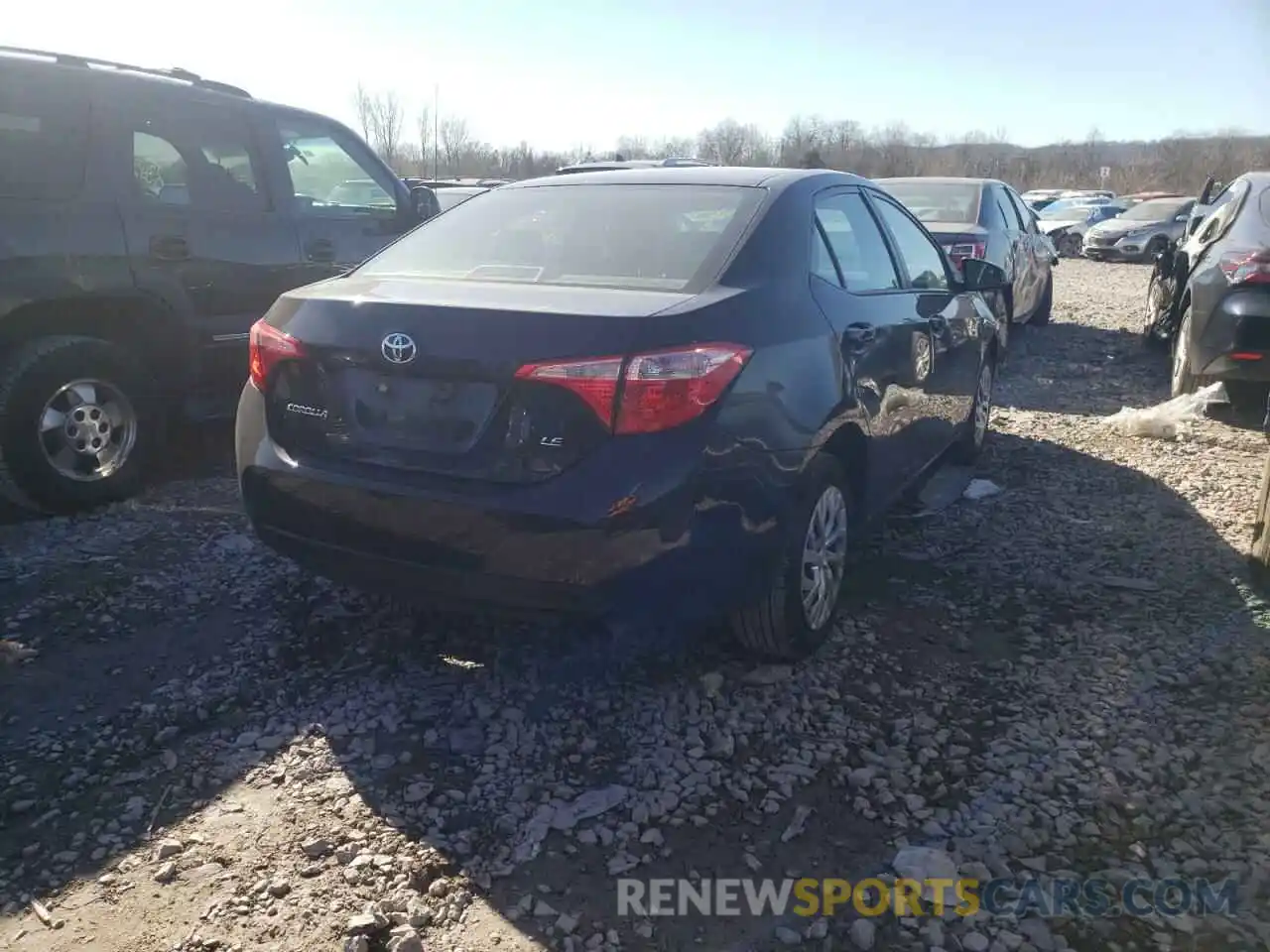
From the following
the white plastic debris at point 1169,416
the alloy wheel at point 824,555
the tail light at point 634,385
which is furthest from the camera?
the white plastic debris at point 1169,416

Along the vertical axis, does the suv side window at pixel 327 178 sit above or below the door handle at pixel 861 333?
above

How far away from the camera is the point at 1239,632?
378cm

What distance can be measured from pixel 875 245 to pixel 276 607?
284cm

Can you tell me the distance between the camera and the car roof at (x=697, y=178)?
144 inches

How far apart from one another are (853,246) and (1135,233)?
73.3ft

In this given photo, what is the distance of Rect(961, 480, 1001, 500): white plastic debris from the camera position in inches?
215

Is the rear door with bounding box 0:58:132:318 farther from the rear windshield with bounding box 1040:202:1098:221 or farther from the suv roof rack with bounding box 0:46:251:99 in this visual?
the rear windshield with bounding box 1040:202:1098:221

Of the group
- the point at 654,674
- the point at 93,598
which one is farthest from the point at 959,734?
the point at 93,598

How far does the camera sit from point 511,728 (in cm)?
305

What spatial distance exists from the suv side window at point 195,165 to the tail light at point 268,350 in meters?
2.19

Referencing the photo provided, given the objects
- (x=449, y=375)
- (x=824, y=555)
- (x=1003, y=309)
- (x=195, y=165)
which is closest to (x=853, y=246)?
(x=824, y=555)

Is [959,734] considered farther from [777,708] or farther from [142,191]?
[142,191]

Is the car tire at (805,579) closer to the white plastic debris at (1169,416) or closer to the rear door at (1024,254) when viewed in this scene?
the white plastic debris at (1169,416)

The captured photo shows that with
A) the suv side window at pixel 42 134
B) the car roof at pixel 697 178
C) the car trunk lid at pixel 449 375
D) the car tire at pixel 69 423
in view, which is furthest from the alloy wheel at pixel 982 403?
the suv side window at pixel 42 134
